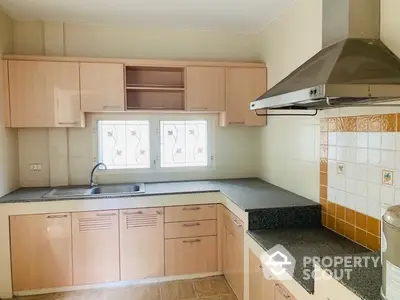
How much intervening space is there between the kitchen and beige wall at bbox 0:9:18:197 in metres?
0.02

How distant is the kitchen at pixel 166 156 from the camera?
2461 mm

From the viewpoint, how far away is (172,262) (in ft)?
10.5

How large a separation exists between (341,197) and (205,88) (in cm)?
187

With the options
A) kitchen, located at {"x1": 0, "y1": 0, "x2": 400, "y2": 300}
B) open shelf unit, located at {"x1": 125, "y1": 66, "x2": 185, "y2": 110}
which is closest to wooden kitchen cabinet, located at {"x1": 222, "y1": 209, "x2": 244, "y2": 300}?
kitchen, located at {"x1": 0, "y1": 0, "x2": 400, "y2": 300}

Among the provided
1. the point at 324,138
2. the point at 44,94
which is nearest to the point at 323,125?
the point at 324,138

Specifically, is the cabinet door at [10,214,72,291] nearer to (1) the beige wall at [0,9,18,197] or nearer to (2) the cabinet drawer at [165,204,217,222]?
(1) the beige wall at [0,9,18,197]

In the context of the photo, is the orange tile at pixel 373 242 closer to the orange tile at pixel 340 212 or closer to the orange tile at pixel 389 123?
the orange tile at pixel 340 212

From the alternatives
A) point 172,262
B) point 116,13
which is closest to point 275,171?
point 172,262

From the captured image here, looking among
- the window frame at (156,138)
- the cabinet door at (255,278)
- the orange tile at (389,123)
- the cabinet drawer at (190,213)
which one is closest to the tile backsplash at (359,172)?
the orange tile at (389,123)

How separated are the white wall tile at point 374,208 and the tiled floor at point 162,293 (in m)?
1.51

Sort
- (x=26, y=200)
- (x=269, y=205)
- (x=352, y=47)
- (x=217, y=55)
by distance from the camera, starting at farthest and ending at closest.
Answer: (x=217, y=55) → (x=26, y=200) → (x=269, y=205) → (x=352, y=47)

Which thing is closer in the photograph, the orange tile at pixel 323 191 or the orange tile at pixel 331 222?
the orange tile at pixel 331 222

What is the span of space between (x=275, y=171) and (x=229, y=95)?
1.00 meters

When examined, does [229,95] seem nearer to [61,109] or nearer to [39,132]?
[61,109]
